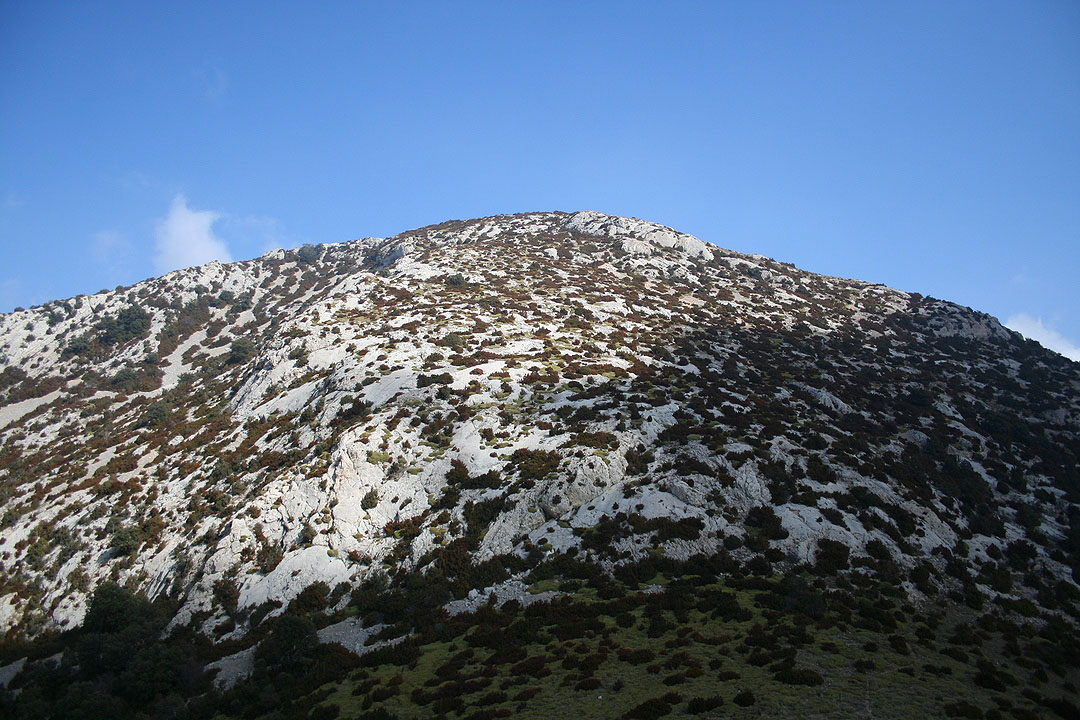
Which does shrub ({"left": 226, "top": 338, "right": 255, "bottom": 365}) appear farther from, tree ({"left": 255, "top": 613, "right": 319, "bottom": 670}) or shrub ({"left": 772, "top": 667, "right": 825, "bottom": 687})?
shrub ({"left": 772, "top": 667, "right": 825, "bottom": 687})

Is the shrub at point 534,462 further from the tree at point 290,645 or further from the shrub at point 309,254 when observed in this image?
the shrub at point 309,254

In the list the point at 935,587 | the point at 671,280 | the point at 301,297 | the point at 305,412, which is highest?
the point at 301,297

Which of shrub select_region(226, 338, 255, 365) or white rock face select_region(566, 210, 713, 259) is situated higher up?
white rock face select_region(566, 210, 713, 259)

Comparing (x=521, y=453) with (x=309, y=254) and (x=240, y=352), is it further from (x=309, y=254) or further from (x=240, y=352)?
(x=309, y=254)

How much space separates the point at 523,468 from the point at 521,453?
1.75 metres

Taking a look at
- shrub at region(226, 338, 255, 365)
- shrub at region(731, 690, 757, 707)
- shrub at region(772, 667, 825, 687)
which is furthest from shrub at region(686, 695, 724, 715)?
shrub at region(226, 338, 255, 365)

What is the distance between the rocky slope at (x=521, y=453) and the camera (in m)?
30.6

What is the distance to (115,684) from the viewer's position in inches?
884

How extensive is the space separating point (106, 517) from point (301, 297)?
71163 mm

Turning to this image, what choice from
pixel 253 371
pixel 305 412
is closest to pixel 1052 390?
pixel 305 412

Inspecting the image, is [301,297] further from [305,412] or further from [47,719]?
[47,719]

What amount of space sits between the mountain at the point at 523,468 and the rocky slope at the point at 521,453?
0.81 ft

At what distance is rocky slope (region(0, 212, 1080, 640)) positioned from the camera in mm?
30594

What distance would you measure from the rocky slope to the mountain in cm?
25
